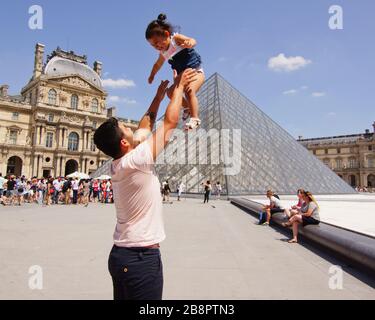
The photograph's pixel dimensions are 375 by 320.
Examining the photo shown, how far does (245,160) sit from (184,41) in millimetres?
16229

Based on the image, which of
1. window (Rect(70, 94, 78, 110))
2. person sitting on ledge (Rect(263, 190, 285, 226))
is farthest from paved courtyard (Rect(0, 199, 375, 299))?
window (Rect(70, 94, 78, 110))

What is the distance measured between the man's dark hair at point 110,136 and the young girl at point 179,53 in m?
0.37

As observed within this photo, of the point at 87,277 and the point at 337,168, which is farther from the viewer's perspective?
the point at 337,168

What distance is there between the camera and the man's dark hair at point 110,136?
1411 mm

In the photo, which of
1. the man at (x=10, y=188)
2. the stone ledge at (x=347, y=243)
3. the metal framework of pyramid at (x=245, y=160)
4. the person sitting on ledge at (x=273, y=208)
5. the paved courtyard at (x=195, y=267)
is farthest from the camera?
the metal framework of pyramid at (x=245, y=160)

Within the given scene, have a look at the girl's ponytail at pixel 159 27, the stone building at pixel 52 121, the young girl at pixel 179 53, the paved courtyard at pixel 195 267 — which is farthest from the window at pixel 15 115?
the girl's ponytail at pixel 159 27

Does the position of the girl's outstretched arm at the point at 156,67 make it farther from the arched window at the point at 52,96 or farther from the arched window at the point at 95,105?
the arched window at the point at 95,105

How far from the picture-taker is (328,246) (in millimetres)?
4473

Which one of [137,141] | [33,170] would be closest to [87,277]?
[137,141]

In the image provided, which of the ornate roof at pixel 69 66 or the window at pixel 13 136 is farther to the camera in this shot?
the ornate roof at pixel 69 66

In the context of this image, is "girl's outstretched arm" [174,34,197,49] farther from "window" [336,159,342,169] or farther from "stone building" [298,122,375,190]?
"window" [336,159,342,169]

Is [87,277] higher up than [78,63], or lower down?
lower down
